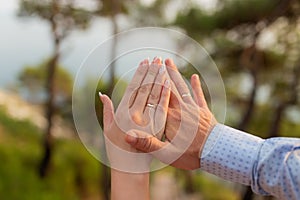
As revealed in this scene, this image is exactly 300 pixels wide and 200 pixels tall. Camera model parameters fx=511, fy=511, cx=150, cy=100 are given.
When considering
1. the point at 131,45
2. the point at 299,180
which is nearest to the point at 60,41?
the point at 131,45

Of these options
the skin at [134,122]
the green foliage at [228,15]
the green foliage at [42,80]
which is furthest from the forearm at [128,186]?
the green foliage at [228,15]

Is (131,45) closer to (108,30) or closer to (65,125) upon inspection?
(108,30)

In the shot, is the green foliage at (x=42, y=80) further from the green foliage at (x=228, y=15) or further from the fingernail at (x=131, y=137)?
the fingernail at (x=131, y=137)

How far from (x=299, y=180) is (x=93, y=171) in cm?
224

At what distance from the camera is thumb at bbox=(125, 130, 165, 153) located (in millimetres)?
339

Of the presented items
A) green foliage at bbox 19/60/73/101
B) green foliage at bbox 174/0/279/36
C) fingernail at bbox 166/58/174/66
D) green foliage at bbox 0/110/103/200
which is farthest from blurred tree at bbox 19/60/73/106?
fingernail at bbox 166/58/174/66

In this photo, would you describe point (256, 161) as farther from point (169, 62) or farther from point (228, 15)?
point (228, 15)

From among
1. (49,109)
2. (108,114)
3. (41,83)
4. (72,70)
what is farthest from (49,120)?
(108,114)

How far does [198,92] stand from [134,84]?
1.9 inches

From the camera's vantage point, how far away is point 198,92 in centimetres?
37

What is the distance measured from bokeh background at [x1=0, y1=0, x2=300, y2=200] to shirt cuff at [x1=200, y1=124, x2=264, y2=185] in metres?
1.81

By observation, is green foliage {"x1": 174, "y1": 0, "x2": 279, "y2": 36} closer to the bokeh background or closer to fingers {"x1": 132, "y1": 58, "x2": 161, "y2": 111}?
the bokeh background

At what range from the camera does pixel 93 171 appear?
8.16 feet

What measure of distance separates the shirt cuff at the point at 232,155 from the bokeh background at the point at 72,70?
1.81 m
